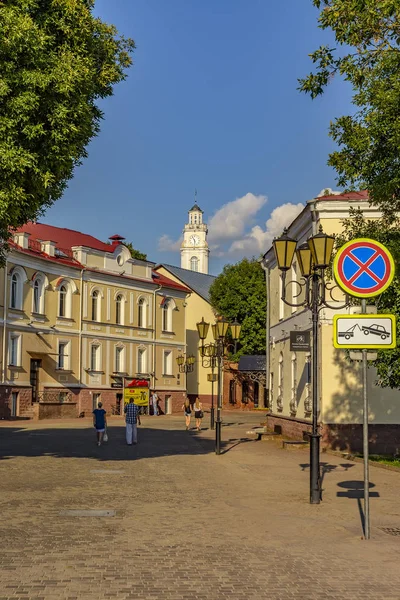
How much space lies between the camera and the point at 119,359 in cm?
5431

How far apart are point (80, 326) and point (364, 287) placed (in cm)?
4240

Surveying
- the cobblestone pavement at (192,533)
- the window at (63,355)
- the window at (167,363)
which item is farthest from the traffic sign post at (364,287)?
the window at (167,363)

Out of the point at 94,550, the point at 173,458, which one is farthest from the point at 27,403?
the point at 94,550

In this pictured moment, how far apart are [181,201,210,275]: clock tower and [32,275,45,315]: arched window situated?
111 meters

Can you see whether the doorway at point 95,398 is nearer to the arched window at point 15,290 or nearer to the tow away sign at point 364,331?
the arched window at point 15,290

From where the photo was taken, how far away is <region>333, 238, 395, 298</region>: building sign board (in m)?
9.29

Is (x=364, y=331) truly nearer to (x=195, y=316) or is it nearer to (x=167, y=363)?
(x=167, y=363)

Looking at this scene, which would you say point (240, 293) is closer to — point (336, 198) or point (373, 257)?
point (336, 198)

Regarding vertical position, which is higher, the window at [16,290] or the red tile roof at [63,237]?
the red tile roof at [63,237]

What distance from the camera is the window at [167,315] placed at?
59.3m

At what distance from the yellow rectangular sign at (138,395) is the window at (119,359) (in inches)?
158

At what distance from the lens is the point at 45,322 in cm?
4756

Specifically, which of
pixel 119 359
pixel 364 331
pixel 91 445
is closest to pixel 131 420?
pixel 91 445

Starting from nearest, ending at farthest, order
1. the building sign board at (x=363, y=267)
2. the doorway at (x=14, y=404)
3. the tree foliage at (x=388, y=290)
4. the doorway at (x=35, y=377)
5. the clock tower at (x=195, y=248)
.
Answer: the building sign board at (x=363, y=267)
the tree foliage at (x=388, y=290)
the doorway at (x=14, y=404)
the doorway at (x=35, y=377)
the clock tower at (x=195, y=248)
